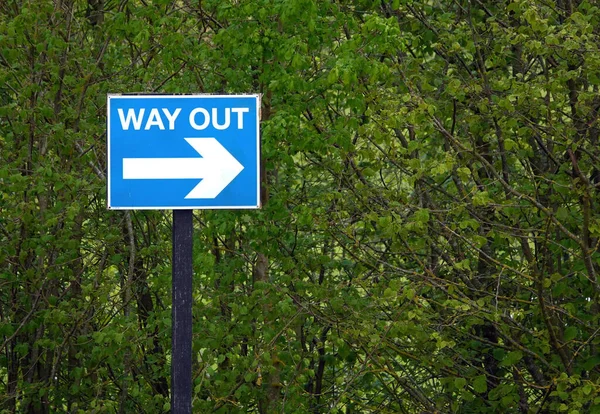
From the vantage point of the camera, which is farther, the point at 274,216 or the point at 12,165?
the point at 12,165

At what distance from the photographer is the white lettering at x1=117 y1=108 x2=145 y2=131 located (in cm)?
423

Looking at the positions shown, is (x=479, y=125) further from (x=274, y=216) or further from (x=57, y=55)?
(x=57, y=55)

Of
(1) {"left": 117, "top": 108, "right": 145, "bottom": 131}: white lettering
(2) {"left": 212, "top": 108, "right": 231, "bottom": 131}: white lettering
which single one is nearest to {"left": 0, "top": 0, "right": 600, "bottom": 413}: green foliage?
(2) {"left": 212, "top": 108, "right": 231, "bottom": 131}: white lettering

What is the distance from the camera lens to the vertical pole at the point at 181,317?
422 cm

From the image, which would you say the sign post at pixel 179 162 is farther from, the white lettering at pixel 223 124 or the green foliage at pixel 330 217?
the green foliage at pixel 330 217

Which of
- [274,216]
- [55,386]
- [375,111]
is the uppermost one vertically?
[375,111]

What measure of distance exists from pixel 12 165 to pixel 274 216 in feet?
6.78

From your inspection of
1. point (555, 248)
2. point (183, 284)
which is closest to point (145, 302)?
point (555, 248)

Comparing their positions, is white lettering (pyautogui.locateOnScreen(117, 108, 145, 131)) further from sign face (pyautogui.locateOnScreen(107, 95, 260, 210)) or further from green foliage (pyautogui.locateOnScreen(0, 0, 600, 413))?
green foliage (pyautogui.locateOnScreen(0, 0, 600, 413))

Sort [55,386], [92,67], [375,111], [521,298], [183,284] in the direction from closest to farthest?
[183,284], [375,111], [521,298], [92,67], [55,386]

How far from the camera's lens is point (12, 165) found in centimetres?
790

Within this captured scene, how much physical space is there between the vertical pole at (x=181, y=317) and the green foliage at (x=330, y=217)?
2.39 meters

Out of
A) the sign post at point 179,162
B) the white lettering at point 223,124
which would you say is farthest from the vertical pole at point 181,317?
the white lettering at point 223,124

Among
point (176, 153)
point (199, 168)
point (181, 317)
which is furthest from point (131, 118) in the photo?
point (181, 317)
